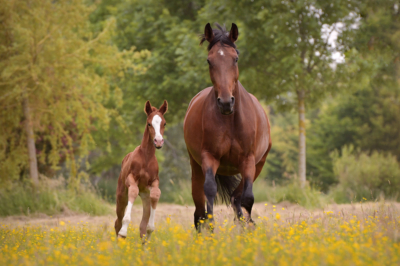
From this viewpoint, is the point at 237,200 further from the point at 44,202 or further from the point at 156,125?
the point at 44,202

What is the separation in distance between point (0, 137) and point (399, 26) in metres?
12.1

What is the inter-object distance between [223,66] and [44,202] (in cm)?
916

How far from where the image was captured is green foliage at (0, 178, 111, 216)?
39.9 ft

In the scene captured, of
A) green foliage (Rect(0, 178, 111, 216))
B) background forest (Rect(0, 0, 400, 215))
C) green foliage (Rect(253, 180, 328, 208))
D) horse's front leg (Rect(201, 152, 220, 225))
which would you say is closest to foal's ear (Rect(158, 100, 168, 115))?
horse's front leg (Rect(201, 152, 220, 225))

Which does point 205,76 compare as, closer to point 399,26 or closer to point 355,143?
point 399,26

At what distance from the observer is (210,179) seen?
16.9ft

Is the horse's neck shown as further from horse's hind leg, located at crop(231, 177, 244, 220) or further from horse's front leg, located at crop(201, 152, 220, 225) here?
horse's hind leg, located at crop(231, 177, 244, 220)

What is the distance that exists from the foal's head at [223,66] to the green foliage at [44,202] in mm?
7955

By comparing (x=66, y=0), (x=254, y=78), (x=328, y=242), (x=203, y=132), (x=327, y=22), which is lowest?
(x=328, y=242)

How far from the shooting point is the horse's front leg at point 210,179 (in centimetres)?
513

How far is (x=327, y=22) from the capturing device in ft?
40.2

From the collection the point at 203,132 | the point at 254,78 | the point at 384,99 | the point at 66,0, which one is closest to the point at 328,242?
the point at 203,132

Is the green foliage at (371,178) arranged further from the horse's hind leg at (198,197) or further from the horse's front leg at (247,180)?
the horse's front leg at (247,180)

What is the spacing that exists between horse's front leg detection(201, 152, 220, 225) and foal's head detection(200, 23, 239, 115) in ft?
2.42
